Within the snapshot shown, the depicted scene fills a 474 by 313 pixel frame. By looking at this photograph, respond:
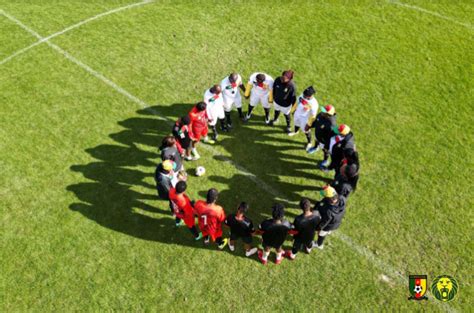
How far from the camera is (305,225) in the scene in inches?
303

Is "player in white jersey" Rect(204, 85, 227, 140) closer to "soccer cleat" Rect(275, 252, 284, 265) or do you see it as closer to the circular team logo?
"soccer cleat" Rect(275, 252, 284, 265)

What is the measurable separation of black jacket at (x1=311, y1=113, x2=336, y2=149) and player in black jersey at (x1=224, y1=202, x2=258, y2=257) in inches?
126

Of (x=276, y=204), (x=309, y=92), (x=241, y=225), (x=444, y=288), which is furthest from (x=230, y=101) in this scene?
(x=444, y=288)

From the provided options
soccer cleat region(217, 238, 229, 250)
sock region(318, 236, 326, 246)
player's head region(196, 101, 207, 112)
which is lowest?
soccer cleat region(217, 238, 229, 250)

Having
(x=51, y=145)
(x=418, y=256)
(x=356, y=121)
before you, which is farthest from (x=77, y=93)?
(x=418, y=256)

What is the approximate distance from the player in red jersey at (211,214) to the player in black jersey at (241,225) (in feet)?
0.75

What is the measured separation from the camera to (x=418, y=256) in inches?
348

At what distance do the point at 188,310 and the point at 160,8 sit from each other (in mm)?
12405

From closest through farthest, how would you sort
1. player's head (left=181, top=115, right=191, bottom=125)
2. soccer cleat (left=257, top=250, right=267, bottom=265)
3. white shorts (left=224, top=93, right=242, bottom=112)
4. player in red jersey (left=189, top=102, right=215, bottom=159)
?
soccer cleat (left=257, top=250, right=267, bottom=265)
player's head (left=181, top=115, right=191, bottom=125)
player in red jersey (left=189, top=102, right=215, bottom=159)
white shorts (left=224, top=93, right=242, bottom=112)

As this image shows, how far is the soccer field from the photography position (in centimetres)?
840

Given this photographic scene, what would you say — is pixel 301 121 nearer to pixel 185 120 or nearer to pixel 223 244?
pixel 185 120

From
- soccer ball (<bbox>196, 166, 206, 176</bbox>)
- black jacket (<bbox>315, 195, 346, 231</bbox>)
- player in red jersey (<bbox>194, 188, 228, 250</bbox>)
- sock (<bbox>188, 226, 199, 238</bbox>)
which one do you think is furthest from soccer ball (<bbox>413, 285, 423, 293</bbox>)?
soccer ball (<bbox>196, 166, 206, 176</bbox>)

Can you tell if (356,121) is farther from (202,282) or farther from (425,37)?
(202,282)

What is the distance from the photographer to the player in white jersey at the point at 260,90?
1034cm
